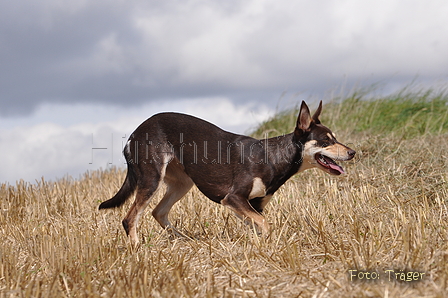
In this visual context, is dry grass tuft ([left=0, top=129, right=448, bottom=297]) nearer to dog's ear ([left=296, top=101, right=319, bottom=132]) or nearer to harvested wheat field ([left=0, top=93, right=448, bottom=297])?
harvested wheat field ([left=0, top=93, right=448, bottom=297])

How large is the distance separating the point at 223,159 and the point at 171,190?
912 mm

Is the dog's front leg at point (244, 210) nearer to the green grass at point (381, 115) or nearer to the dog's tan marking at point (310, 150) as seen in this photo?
the dog's tan marking at point (310, 150)

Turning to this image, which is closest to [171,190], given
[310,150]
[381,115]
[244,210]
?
[244,210]

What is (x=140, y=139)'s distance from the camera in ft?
17.6

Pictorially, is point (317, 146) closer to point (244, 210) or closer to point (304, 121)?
point (304, 121)

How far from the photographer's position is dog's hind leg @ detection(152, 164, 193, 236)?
554cm

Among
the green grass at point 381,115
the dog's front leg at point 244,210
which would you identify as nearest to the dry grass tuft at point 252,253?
the dog's front leg at point 244,210

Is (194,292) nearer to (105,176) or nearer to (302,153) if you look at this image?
(302,153)

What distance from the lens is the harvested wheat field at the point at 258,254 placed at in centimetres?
333

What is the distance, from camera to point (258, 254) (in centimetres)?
406

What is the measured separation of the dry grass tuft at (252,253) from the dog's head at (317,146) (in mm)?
576

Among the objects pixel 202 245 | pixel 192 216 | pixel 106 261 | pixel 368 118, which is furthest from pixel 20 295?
pixel 368 118

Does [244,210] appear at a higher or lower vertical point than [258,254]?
higher

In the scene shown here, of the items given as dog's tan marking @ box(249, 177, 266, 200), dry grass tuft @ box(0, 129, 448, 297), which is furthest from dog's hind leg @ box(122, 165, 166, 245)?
dog's tan marking @ box(249, 177, 266, 200)
